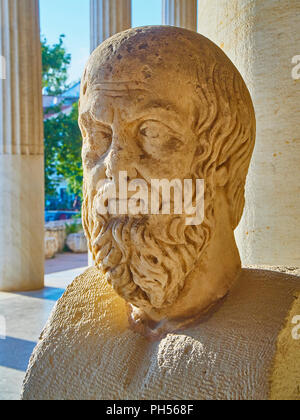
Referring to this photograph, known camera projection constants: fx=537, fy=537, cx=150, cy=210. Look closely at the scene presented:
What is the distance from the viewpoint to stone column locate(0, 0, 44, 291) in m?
8.95

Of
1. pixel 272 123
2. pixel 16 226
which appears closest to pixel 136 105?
pixel 272 123

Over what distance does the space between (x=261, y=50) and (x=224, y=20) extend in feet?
1.40

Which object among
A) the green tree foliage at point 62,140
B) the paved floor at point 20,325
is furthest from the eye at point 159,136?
the green tree foliage at point 62,140

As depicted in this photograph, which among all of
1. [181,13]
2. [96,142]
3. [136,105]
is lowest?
[96,142]

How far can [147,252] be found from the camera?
6.76 feet

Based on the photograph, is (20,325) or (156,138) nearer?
(156,138)

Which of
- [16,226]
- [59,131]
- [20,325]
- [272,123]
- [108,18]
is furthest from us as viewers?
[59,131]

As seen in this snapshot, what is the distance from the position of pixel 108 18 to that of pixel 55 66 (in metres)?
10.5

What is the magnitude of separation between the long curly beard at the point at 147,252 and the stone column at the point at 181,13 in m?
7.39

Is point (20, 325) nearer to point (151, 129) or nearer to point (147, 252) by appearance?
point (147, 252)

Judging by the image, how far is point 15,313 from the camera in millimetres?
7379

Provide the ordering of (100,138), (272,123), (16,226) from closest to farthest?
(100,138)
(272,123)
(16,226)

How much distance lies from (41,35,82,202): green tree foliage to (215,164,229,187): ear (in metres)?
15.4
